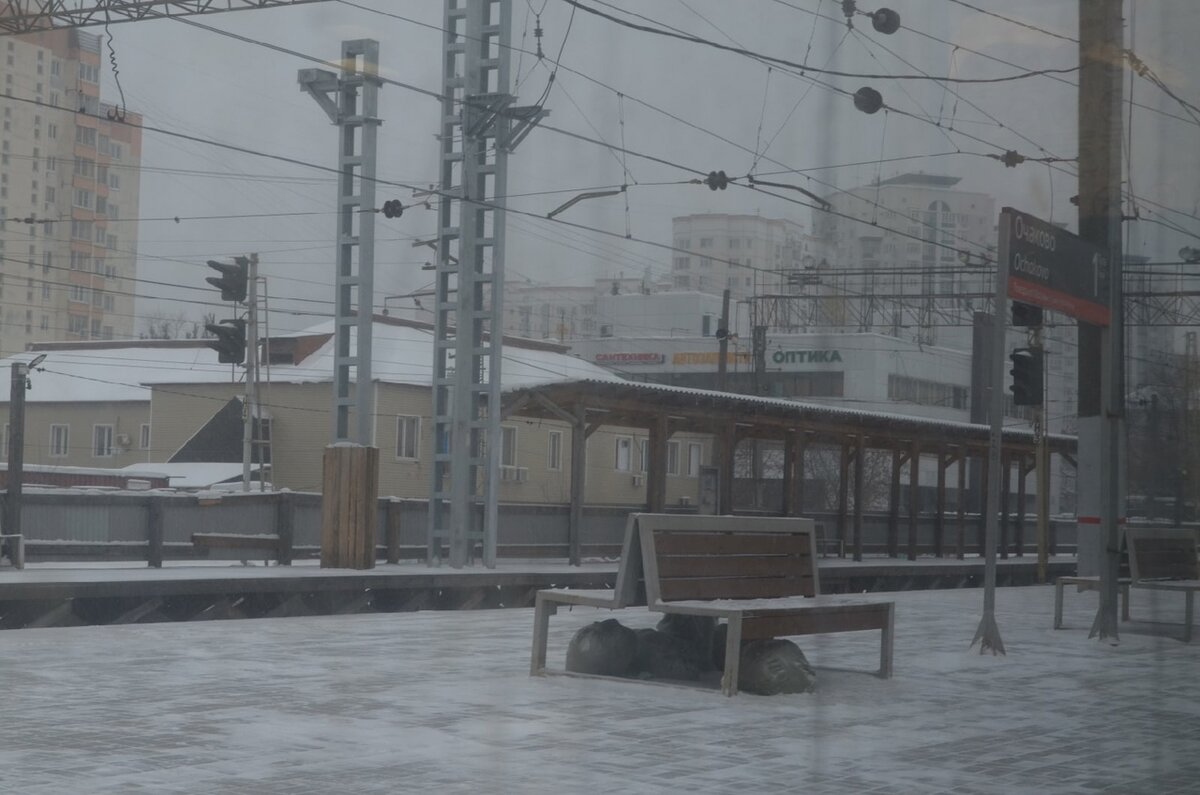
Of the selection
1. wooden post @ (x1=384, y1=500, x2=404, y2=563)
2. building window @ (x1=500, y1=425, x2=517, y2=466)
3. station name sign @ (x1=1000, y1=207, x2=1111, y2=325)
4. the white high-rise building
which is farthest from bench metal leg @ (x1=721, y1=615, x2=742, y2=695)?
building window @ (x1=500, y1=425, x2=517, y2=466)

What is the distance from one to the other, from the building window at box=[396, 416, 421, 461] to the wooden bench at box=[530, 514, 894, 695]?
2816 centimetres

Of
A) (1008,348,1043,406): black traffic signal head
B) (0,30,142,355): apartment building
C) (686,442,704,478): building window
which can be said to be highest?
(0,30,142,355): apartment building

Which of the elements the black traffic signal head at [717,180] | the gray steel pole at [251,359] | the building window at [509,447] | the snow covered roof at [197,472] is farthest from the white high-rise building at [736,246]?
the snow covered roof at [197,472]

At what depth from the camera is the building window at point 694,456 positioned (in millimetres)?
32656

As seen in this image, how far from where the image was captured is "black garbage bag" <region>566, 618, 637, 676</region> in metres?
6.68

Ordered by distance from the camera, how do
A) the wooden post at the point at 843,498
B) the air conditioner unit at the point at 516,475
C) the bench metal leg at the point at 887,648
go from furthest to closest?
the air conditioner unit at the point at 516,475
the wooden post at the point at 843,498
the bench metal leg at the point at 887,648

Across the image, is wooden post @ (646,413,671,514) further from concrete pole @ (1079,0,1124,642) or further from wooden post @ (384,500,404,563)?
concrete pole @ (1079,0,1124,642)

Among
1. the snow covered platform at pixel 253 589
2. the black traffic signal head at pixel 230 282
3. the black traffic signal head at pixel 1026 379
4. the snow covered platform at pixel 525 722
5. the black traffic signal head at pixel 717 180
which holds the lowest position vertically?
the snow covered platform at pixel 253 589

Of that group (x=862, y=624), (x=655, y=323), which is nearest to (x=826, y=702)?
(x=862, y=624)

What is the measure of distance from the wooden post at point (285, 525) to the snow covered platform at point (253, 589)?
0.92 feet

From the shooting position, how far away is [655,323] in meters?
22.5

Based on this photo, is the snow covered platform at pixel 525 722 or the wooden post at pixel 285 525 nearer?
the snow covered platform at pixel 525 722

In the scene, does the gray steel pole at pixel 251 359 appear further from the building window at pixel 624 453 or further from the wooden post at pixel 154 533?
the wooden post at pixel 154 533

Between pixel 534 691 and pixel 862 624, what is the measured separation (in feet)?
5.16
